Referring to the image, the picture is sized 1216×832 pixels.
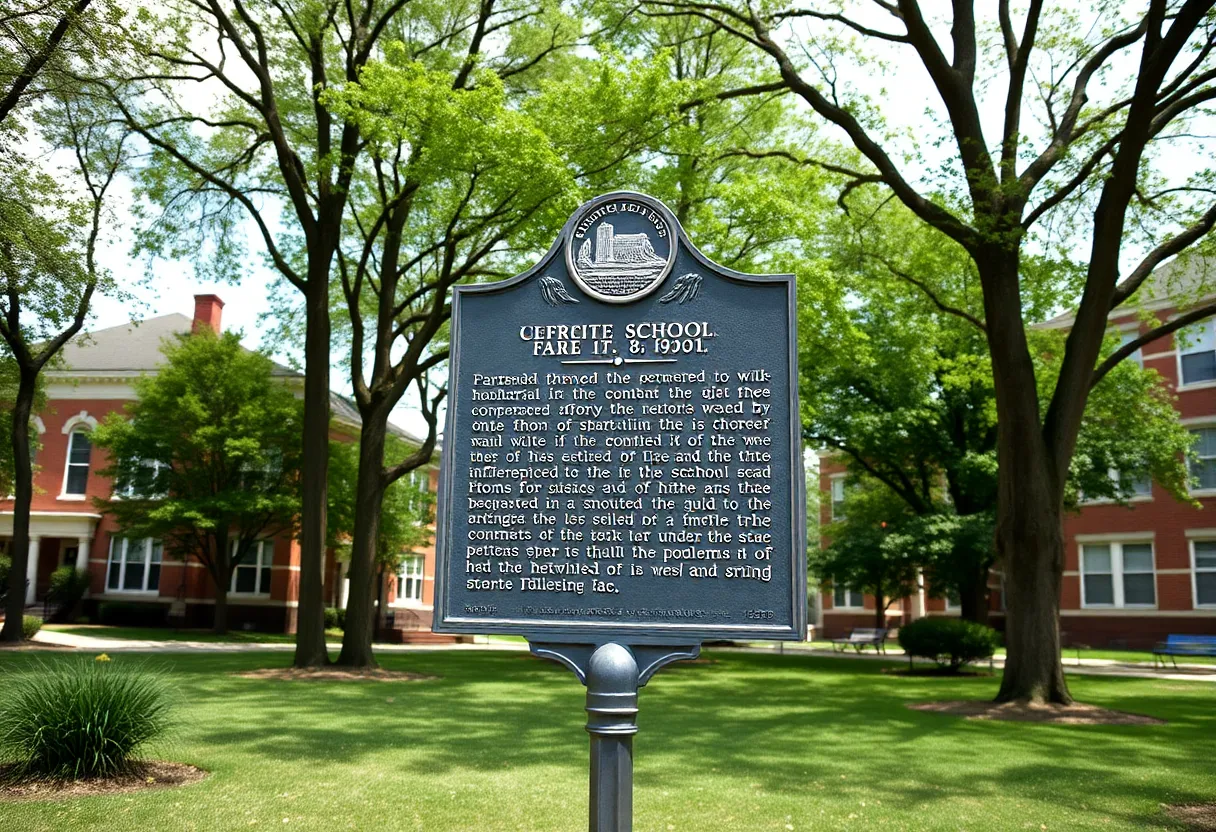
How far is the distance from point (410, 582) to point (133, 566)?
12440 millimetres

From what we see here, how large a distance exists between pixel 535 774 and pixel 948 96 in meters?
12.8

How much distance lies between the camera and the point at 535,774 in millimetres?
9016

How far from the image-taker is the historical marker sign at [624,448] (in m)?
5.08

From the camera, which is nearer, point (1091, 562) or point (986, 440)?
point (986, 440)

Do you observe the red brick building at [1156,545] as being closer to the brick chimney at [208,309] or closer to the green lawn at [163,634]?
the green lawn at [163,634]

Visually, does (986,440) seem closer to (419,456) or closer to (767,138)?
(767,138)

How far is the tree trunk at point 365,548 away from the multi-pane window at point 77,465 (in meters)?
23.9

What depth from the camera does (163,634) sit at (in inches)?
1272

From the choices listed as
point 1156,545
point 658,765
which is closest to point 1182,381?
point 1156,545

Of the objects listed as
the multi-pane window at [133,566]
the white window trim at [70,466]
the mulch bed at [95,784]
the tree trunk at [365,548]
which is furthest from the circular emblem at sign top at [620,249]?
the white window trim at [70,466]

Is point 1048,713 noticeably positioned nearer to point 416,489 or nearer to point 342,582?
point 416,489

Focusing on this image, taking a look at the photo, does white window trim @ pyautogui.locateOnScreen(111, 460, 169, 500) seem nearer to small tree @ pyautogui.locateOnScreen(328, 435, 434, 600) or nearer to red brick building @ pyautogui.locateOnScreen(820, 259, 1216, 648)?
small tree @ pyautogui.locateOnScreen(328, 435, 434, 600)

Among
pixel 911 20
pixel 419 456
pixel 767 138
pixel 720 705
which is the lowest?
pixel 720 705

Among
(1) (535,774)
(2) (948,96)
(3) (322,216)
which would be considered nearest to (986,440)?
(2) (948,96)
